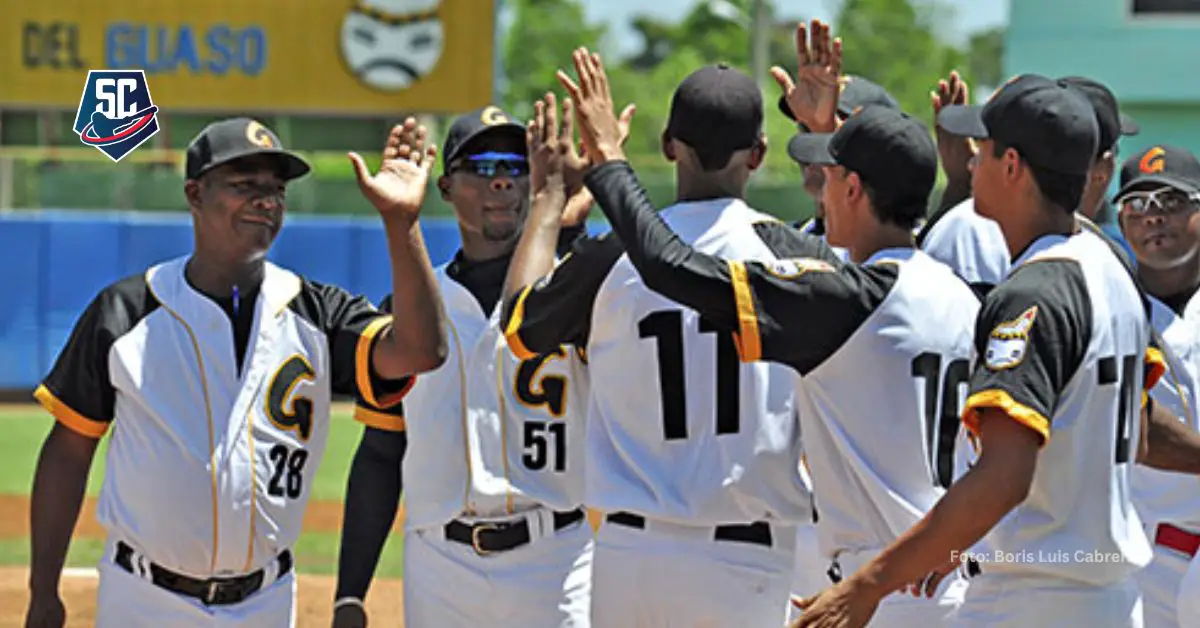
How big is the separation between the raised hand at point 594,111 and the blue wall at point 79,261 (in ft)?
47.9

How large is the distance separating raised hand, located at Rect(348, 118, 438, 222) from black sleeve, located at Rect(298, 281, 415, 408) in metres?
0.45

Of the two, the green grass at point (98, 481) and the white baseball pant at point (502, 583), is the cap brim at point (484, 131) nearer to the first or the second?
the white baseball pant at point (502, 583)

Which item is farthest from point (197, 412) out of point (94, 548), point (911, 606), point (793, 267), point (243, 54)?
point (243, 54)

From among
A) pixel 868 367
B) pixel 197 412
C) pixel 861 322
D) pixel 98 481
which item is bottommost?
pixel 98 481

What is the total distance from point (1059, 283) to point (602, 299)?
4.13 feet

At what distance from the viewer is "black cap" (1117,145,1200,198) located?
5645 mm

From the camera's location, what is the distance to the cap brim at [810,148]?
4.68 m

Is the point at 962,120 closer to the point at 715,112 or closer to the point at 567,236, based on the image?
the point at 715,112

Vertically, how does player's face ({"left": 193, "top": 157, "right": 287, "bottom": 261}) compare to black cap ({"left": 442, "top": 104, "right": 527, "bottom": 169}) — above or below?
below

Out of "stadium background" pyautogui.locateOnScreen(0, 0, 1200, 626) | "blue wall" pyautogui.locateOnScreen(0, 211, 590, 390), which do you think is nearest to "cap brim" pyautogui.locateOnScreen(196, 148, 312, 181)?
"stadium background" pyautogui.locateOnScreen(0, 0, 1200, 626)

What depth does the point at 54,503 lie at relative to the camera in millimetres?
4488

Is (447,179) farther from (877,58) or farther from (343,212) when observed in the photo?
(877,58)

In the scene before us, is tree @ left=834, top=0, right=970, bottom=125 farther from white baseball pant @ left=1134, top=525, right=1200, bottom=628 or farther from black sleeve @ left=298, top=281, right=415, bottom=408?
black sleeve @ left=298, top=281, right=415, bottom=408

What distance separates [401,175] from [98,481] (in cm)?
985
